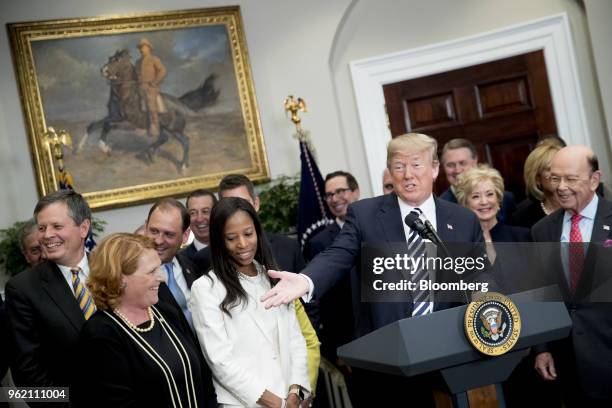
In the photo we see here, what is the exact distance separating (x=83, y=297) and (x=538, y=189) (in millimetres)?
2564

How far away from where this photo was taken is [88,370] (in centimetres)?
273

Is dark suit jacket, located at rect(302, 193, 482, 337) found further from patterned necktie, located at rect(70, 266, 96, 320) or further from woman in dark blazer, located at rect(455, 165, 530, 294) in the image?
patterned necktie, located at rect(70, 266, 96, 320)

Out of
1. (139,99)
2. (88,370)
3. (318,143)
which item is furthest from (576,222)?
(139,99)

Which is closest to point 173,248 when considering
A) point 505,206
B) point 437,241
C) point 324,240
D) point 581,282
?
point 324,240

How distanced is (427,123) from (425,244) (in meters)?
4.70

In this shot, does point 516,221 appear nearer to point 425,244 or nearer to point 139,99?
point 425,244

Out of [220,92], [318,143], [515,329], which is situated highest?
[220,92]

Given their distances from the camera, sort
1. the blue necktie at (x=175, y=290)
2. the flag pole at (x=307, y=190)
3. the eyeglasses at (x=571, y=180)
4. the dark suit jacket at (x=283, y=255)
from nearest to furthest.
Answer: the eyeglasses at (x=571, y=180)
the blue necktie at (x=175, y=290)
the dark suit jacket at (x=283, y=255)
the flag pole at (x=307, y=190)

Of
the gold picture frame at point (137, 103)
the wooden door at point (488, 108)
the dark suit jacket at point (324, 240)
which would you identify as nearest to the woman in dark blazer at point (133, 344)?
the dark suit jacket at point (324, 240)

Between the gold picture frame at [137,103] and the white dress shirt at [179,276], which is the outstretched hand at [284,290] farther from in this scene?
the gold picture frame at [137,103]

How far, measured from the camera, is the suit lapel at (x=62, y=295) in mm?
3062

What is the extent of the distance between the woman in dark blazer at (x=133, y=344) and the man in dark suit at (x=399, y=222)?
0.62m

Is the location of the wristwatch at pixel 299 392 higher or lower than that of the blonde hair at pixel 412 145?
lower

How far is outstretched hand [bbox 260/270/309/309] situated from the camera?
2.38m
